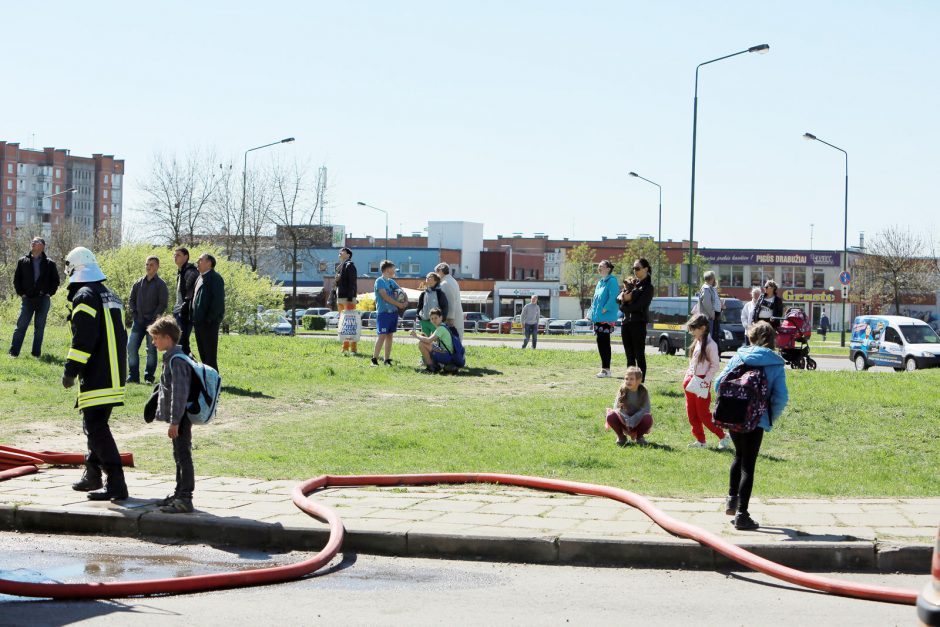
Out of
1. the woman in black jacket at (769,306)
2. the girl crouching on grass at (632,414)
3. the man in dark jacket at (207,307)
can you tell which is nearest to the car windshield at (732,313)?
the woman in black jacket at (769,306)

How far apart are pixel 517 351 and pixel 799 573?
17788 mm

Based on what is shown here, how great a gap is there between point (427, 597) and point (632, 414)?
19.6ft

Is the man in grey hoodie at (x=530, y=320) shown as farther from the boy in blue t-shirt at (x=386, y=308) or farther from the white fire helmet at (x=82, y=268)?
the white fire helmet at (x=82, y=268)

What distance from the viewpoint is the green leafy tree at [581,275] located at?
94438mm

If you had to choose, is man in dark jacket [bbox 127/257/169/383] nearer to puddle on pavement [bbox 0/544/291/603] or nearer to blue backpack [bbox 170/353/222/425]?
blue backpack [bbox 170/353/222/425]

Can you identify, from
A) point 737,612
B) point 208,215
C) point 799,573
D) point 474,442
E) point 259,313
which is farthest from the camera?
point 208,215

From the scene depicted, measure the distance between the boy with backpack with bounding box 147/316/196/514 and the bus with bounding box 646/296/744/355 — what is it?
2585cm

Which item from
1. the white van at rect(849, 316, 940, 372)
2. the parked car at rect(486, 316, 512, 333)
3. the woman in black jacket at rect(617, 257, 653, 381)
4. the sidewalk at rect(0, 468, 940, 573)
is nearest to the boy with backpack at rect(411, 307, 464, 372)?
the woman in black jacket at rect(617, 257, 653, 381)

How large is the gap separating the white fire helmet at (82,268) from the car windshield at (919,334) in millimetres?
27141

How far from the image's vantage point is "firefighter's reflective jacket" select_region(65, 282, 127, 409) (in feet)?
28.5

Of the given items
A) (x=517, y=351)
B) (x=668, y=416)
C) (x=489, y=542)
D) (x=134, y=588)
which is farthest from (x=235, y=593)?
(x=517, y=351)

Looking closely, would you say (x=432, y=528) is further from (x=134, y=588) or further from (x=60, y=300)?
(x=60, y=300)

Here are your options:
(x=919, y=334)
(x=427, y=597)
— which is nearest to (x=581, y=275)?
(x=919, y=334)

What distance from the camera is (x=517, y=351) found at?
2419 cm
